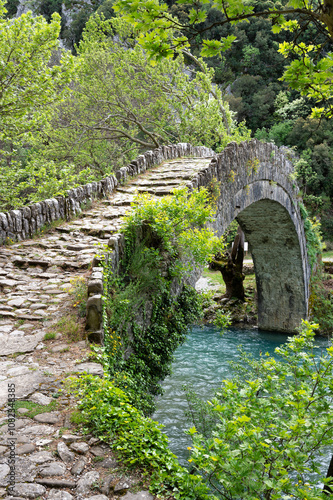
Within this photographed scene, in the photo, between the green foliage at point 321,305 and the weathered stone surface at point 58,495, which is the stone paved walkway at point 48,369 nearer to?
the weathered stone surface at point 58,495

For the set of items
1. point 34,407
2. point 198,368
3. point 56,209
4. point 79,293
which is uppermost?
point 56,209

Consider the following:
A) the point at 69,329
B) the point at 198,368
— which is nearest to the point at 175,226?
the point at 69,329

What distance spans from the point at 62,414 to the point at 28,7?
47318 mm

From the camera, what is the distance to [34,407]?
2809 mm

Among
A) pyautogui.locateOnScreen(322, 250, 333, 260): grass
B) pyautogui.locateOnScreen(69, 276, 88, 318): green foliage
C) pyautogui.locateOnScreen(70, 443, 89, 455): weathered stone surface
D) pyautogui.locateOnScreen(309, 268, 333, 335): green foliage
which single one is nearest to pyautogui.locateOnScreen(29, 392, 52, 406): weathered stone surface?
pyautogui.locateOnScreen(70, 443, 89, 455): weathered stone surface

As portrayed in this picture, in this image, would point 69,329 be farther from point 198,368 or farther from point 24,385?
point 198,368

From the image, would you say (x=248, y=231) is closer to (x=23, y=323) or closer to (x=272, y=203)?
(x=272, y=203)

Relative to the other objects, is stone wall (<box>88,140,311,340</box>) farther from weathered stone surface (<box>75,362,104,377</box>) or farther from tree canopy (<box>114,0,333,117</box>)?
weathered stone surface (<box>75,362,104,377</box>)

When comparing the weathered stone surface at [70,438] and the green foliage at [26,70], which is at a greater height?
the green foliage at [26,70]

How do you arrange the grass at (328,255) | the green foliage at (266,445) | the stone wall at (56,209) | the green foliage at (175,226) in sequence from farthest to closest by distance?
the grass at (328,255), the stone wall at (56,209), the green foliage at (175,226), the green foliage at (266,445)

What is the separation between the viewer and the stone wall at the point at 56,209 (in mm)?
6188

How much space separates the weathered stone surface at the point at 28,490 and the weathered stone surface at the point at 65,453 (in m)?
0.25

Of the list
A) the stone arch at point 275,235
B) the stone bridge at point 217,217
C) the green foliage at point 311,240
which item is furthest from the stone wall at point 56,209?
the green foliage at point 311,240

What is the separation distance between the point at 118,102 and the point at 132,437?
653 inches
